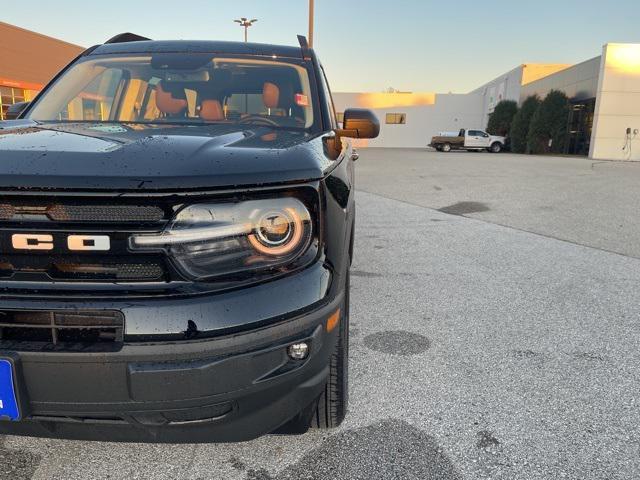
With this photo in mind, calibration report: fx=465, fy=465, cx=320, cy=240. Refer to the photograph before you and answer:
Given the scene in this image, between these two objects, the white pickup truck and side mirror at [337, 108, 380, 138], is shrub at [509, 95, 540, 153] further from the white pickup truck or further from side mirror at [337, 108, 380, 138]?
side mirror at [337, 108, 380, 138]

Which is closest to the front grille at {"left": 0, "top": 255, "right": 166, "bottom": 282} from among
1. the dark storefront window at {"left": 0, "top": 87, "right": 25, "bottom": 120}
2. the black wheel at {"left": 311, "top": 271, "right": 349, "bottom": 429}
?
the black wheel at {"left": 311, "top": 271, "right": 349, "bottom": 429}

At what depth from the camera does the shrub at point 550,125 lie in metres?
30.0

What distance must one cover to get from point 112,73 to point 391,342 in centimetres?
253

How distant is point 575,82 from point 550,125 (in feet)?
11.6

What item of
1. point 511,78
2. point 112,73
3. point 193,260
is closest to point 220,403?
point 193,260

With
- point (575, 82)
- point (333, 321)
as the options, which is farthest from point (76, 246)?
point (575, 82)

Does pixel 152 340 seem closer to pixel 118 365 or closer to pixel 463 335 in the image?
pixel 118 365

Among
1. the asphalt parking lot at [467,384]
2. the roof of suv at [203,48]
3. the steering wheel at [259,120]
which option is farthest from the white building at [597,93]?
the steering wheel at [259,120]

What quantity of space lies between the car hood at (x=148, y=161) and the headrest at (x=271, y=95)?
0.93m

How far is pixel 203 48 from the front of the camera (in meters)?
2.95

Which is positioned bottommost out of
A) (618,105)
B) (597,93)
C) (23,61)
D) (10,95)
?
(10,95)

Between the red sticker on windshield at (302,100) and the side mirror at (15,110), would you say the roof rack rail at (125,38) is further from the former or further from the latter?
the red sticker on windshield at (302,100)

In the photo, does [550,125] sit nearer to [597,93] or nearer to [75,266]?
[597,93]

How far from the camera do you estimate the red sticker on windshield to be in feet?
8.59
